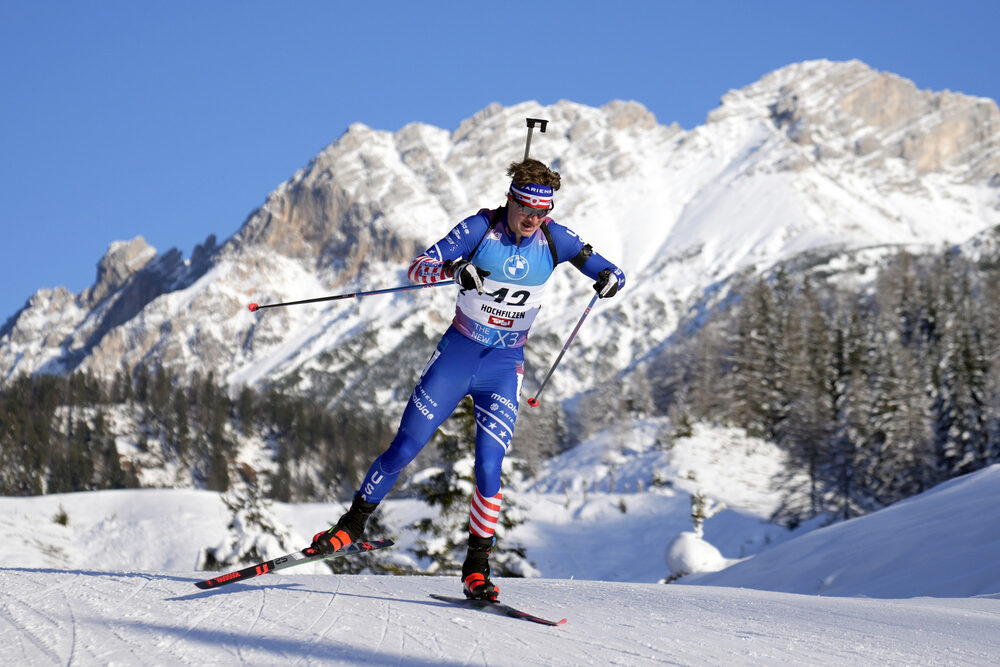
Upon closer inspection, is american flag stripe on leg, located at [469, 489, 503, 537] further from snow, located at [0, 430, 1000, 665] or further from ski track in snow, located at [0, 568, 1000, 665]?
ski track in snow, located at [0, 568, 1000, 665]

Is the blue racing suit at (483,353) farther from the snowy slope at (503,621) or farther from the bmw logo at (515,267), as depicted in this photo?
the snowy slope at (503,621)

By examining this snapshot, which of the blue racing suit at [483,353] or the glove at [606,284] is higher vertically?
the glove at [606,284]

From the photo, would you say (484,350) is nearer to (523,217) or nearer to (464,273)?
(464,273)

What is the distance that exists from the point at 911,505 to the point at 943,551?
3445mm

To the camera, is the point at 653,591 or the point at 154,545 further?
the point at 154,545

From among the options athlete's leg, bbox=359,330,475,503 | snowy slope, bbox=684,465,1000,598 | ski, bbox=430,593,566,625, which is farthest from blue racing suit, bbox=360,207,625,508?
snowy slope, bbox=684,465,1000,598

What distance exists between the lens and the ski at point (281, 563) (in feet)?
19.1

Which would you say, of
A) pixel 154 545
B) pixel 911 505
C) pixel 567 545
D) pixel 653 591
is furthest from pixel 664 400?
pixel 653 591

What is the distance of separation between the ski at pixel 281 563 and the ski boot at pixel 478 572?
0.77 meters

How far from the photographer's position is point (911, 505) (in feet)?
41.6

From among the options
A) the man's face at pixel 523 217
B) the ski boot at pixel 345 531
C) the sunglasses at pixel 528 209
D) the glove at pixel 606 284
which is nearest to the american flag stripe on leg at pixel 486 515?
the ski boot at pixel 345 531

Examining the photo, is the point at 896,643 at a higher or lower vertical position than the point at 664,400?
lower

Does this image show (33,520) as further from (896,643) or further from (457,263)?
(896,643)

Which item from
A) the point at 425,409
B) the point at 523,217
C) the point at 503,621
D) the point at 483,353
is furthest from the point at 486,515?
the point at 523,217
